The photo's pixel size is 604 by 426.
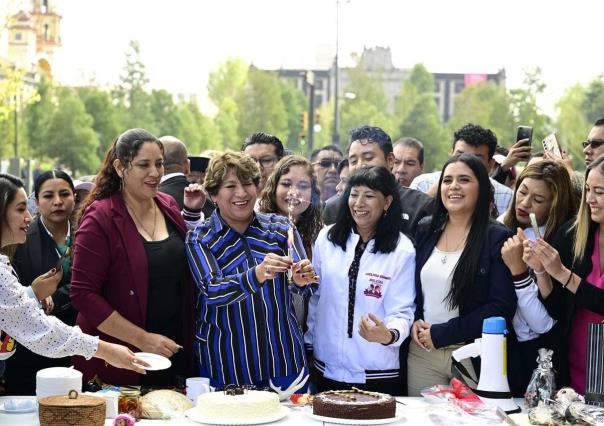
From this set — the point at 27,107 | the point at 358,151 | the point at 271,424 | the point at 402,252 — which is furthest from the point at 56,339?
the point at 27,107

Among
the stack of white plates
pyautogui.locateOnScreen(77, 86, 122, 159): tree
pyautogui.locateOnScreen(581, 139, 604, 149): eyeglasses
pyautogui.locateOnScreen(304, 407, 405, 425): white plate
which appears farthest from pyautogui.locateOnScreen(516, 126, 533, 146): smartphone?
pyautogui.locateOnScreen(77, 86, 122, 159): tree

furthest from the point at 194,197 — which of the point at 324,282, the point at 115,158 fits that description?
the point at 324,282

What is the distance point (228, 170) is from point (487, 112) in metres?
53.9

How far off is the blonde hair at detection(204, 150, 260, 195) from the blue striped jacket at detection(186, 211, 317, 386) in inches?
7.0

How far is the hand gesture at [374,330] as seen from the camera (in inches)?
173

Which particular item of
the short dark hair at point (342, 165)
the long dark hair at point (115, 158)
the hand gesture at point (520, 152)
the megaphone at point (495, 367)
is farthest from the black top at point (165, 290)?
the short dark hair at point (342, 165)

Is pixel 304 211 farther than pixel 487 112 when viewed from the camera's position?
No

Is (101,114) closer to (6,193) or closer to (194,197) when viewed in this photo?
(194,197)

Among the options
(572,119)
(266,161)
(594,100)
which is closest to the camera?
(266,161)

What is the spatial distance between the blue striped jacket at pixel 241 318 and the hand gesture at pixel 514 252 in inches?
39.1

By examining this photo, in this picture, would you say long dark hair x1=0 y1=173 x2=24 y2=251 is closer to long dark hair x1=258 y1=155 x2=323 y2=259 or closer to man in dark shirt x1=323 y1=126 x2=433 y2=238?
long dark hair x1=258 y1=155 x2=323 y2=259

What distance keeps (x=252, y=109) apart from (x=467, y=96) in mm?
16973

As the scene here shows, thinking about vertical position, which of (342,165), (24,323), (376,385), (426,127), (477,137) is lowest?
(376,385)

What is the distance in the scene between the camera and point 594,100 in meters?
43.5
